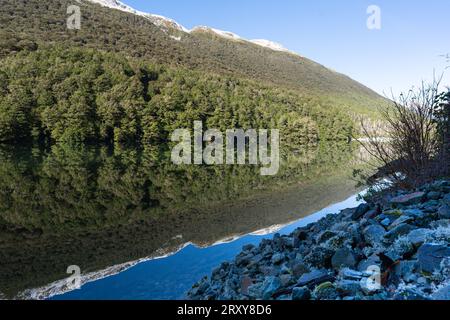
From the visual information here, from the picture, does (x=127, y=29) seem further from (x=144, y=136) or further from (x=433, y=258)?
(x=433, y=258)

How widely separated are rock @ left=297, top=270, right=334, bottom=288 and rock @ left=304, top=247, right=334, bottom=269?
1.30ft

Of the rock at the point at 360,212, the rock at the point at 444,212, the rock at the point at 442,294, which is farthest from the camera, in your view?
the rock at the point at 360,212

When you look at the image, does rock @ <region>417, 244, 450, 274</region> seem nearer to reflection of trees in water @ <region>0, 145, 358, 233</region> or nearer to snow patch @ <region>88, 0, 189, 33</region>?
reflection of trees in water @ <region>0, 145, 358, 233</region>

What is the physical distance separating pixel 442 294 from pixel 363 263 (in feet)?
4.21

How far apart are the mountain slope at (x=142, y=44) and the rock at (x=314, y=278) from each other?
123 ft

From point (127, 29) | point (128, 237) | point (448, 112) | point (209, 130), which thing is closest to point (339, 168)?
point (448, 112)

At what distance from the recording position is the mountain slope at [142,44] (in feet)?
209

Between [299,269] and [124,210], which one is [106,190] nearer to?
[124,210]

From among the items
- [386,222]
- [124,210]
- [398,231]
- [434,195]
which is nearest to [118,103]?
[124,210]

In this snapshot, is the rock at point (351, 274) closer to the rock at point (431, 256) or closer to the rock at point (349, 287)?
the rock at point (349, 287)

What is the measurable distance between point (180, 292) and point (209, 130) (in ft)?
159

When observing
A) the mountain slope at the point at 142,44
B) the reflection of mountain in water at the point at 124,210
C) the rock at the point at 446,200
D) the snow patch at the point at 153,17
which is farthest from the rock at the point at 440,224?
the snow patch at the point at 153,17

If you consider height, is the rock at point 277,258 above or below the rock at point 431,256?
below

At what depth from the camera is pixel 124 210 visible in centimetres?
1298
